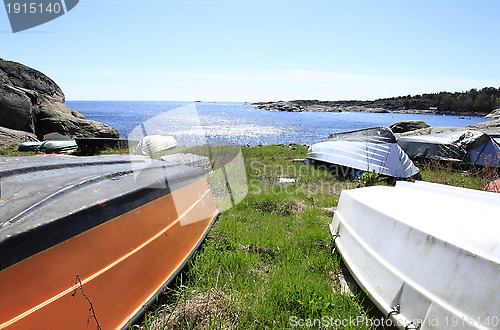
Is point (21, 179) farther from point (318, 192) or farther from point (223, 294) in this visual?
point (318, 192)

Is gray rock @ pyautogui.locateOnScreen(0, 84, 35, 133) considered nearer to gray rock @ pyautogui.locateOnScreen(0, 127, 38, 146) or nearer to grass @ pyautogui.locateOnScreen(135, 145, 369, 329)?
gray rock @ pyautogui.locateOnScreen(0, 127, 38, 146)

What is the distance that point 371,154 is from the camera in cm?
779

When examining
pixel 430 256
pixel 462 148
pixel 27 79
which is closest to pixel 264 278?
pixel 430 256

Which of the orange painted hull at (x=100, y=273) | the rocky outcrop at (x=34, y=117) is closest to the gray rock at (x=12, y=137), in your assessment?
the rocky outcrop at (x=34, y=117)

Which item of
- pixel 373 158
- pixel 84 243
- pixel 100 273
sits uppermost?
pixel 84 243

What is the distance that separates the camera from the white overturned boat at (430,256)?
4.79 feet

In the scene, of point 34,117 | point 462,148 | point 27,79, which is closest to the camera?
point 462,148

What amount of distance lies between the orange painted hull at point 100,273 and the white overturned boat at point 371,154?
655cm

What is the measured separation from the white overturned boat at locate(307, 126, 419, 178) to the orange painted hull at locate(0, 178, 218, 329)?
6.55m

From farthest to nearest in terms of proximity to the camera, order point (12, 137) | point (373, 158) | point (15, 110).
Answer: point (15, 110) → point (12, 137) → point (373, 158)

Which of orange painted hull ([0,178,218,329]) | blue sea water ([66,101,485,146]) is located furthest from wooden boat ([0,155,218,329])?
blue sea water ([66,101,485,146])

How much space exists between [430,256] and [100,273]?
7.69 feet

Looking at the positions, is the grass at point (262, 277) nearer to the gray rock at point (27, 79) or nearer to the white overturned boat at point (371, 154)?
the white overturned boat at point (371, 154)

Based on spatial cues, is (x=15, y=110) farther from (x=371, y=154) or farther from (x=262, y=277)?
(x=371, y=154)
